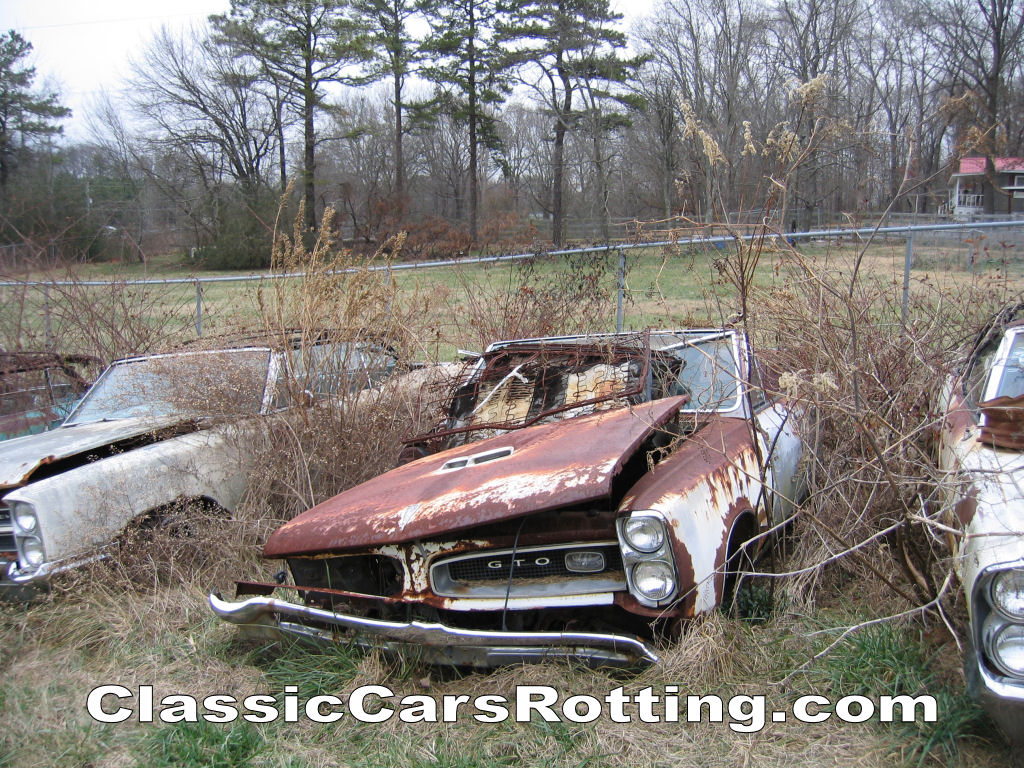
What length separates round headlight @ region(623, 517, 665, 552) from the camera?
2766 mm

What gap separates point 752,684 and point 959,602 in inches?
33.1

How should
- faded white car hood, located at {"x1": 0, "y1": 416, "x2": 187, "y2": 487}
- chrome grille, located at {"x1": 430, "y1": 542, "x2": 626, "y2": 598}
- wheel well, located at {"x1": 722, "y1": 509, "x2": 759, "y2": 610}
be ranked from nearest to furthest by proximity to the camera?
chrome grille, located at {"x1": 430, "y1": 542, "x2": 626, "y2": 598} → wheel well, located at {"x1": 722, "y1": 509, "x2": 759, "y2": 610} → faded white car hood, located at {"x1": 0, "y1": 416, "x2": 187, "y2": 487}

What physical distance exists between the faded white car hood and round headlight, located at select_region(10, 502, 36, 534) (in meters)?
0.18

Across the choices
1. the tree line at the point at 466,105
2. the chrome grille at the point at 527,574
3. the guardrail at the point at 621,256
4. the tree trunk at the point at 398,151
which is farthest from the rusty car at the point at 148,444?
the tree trunk at the point at 398,151

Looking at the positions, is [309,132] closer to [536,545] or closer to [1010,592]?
[536,545]

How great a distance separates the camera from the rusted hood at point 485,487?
9.30ft

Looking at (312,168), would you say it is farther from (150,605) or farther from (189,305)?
(150,605)

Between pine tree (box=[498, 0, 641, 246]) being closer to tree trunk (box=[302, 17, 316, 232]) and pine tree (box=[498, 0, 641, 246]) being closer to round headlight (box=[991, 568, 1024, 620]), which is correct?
tree trunk (box=[302, 17, 316, 232])

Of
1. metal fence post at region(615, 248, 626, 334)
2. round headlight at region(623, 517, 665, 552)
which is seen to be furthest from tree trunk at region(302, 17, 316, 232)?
round headlight at region(623, 517, 665, 552)

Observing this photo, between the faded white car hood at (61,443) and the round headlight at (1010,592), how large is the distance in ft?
14.6

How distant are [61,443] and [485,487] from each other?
301 cm

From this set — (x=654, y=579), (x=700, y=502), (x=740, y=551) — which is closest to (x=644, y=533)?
(x=654, y=579)

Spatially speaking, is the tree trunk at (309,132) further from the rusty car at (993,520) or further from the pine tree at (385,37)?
the rusty car at (993,520)

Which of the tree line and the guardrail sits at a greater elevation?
the tree line
